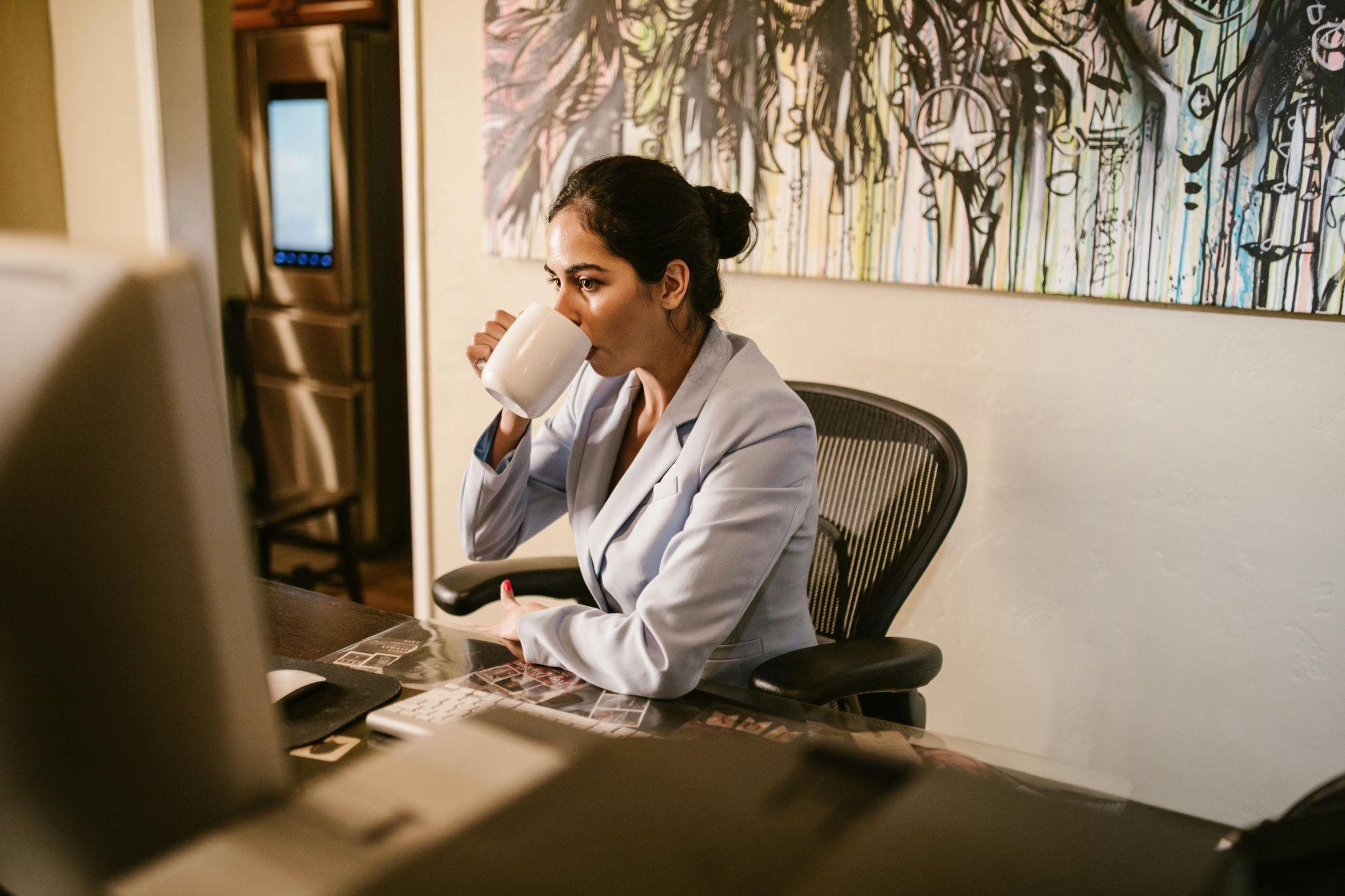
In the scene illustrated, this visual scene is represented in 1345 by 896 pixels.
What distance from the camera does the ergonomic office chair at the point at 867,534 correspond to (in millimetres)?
1434

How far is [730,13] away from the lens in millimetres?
2066

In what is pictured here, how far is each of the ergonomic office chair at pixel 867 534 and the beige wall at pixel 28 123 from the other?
7.71ft

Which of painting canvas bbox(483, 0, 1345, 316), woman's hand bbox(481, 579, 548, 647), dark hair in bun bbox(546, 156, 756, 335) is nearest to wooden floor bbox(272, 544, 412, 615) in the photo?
painting canvas bbox(483, 0, 1345, 316)

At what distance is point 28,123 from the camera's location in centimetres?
303

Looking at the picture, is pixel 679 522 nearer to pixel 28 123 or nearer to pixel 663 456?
pixel 663 456

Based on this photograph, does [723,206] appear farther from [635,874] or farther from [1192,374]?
[635,874]

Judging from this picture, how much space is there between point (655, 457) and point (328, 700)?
541mm

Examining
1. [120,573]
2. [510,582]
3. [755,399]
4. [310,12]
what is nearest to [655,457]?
[755,399]

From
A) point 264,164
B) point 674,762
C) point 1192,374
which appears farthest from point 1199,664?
point 264,164

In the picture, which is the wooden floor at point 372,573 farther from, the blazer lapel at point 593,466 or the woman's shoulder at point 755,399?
the woman's shoulder at point 755,399

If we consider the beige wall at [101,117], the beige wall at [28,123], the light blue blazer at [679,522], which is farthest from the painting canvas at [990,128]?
the beige wall at [28,123]

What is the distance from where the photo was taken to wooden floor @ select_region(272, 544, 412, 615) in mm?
3340

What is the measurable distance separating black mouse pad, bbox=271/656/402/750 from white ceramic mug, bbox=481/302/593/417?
0.37 m

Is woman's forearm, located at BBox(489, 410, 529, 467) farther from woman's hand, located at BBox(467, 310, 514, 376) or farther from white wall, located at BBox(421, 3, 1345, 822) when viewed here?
white wall, located at BBox(421, 3, 1345, 822)
